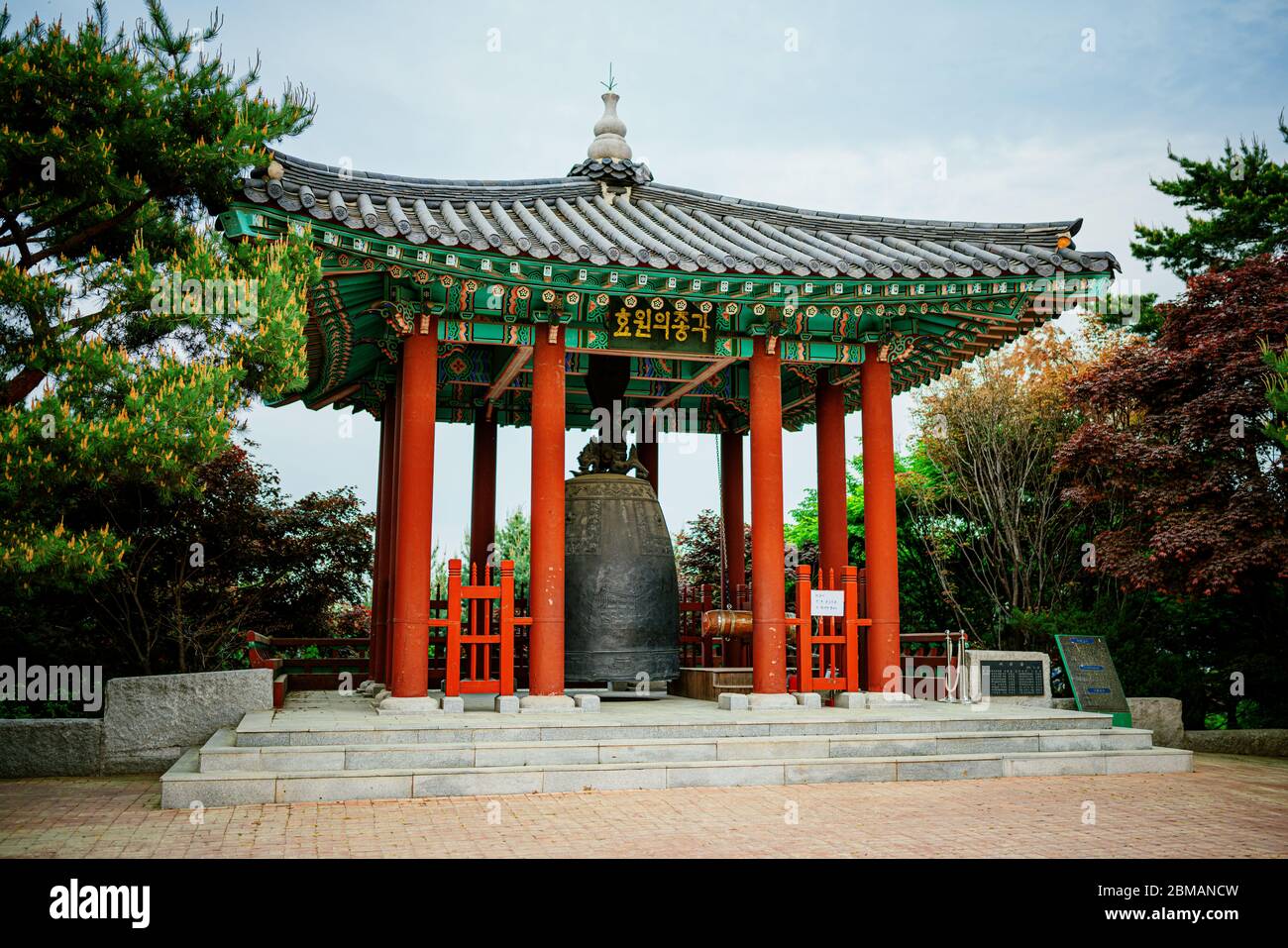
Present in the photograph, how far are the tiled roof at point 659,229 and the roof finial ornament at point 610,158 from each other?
135mm

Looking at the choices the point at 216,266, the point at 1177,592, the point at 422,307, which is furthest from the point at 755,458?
the point at 1177,592

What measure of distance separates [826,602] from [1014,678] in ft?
8.57

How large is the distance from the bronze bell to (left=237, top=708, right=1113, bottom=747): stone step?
1531mm

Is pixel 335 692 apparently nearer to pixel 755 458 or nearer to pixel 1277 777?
pixel 755 458

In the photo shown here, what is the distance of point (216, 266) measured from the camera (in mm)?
8383

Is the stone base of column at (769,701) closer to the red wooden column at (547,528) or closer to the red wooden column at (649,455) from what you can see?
the red wooden column at (547,528)

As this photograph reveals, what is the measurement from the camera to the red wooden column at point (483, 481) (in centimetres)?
1367

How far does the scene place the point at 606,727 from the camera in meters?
8.74

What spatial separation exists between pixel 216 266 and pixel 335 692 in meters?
6.37

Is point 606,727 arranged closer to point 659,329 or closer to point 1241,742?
point 659,329

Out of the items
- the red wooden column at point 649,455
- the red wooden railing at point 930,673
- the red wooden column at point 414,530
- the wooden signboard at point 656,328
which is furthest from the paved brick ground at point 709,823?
the red wooden column at point 649,455

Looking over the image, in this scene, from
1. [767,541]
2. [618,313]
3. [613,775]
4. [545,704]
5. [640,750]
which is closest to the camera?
[613,775]

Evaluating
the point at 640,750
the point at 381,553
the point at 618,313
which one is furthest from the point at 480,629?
the point at 618,313

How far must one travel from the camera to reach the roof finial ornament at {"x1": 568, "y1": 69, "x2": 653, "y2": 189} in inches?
499
